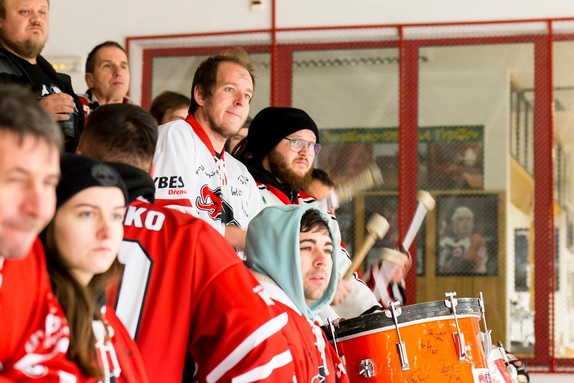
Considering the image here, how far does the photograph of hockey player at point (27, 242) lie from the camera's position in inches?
57.8

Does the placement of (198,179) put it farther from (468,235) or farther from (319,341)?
(468,235)

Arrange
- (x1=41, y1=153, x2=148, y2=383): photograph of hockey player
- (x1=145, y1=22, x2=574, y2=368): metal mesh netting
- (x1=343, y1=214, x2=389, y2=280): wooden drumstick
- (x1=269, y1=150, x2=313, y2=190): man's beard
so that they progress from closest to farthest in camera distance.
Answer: (x1=41, y1=153, x2=148, y2=383): photograph of hockey player
(x1=343, y1=214, x2=389, y2=280): wooden drumstick
(x1=269, y1=150, x2=313, y2=190): man's beard
(x1=145, y1=22, x2=574, y2=368): metal mesh netting

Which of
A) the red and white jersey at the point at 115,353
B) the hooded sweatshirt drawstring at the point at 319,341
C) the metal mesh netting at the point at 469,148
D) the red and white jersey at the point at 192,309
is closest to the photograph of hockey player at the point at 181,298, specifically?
the red and white jersey at the point at 192,309

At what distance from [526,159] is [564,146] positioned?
0.29m

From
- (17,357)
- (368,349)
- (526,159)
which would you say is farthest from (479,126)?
(17,357)

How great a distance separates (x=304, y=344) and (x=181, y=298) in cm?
53

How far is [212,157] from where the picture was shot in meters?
3.55

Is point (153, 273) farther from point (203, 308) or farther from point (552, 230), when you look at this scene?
point (552, 230)

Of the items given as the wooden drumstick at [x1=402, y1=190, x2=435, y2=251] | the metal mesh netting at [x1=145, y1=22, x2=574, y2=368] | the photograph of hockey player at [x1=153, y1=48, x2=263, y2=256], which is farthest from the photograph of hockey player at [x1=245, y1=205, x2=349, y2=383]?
the metal mesh netting at [x1=145, y1=22, x2=574, y2=368]

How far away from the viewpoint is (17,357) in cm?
157

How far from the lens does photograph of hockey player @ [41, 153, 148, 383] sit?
1.73m

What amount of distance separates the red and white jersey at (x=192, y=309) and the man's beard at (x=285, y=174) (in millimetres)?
1975

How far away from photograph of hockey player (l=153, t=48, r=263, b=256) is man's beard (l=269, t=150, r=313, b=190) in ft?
1.43

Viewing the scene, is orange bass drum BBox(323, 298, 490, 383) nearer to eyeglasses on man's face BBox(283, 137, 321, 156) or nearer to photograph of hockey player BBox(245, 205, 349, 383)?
photograph of hockey player BBox(245, 205, 349, 383)
